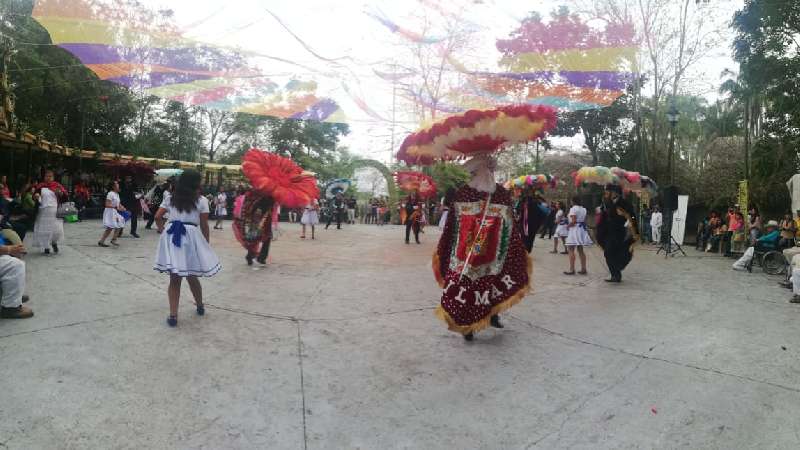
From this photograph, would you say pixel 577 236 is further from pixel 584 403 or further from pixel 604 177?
pixel 584 403

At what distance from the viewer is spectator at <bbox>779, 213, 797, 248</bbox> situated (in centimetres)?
907

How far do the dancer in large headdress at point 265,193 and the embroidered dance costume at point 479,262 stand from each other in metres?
3.82

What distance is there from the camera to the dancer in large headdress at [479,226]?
13.8 feet

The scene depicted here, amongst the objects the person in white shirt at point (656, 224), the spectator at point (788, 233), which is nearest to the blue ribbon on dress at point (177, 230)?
the spectator at point (788, 233)

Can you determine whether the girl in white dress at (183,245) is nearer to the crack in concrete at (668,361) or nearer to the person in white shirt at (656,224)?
the crack in concrete at (668,361)

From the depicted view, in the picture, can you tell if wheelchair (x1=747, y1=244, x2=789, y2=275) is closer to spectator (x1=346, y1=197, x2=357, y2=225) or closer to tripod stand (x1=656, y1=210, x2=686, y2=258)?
tripod stand (x1=656, y1=210, x2=686, y2=258)

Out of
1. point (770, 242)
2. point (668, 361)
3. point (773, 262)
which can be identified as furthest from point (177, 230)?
point (770, 242)

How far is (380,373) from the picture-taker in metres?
3.52

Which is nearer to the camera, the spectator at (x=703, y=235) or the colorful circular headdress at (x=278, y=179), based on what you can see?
the colorful circular headdress at (x=278, y=179)

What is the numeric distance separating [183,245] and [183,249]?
0.04 meters

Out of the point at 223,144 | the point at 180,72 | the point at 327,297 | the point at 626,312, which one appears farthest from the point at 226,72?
the point at 223,144

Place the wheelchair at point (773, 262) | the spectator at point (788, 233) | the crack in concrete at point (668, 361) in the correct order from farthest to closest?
1. the wheelchair at point (773, 262)
2. the spectator at point (788, 233)
3. the crack in concrete at point (668, 361)

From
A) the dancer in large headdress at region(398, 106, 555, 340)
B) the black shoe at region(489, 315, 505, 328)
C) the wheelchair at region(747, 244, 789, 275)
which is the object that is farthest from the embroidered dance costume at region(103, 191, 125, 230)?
the wheelchair at region(747, 244, 789, 275)

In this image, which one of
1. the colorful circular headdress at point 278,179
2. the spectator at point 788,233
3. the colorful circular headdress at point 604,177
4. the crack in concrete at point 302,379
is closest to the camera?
the crack in concrete at point 302,379
